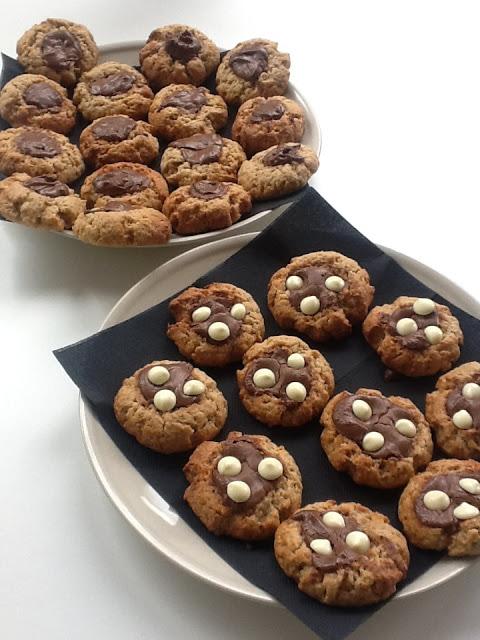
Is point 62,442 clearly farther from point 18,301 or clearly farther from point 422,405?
point 422,405

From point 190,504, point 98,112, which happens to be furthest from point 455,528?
point 98,112

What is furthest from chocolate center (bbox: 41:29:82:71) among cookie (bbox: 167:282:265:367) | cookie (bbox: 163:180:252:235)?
cookie (bbox: 167:282:265:367)

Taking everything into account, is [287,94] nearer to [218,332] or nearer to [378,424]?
[218,332]

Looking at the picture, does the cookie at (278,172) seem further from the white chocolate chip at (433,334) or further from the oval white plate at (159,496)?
the white chocolate chip at (433,334)

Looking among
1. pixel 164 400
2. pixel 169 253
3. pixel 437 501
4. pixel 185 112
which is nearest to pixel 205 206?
pixel 169 253

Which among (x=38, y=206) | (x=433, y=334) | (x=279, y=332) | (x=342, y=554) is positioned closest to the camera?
(x=342, y=554)
